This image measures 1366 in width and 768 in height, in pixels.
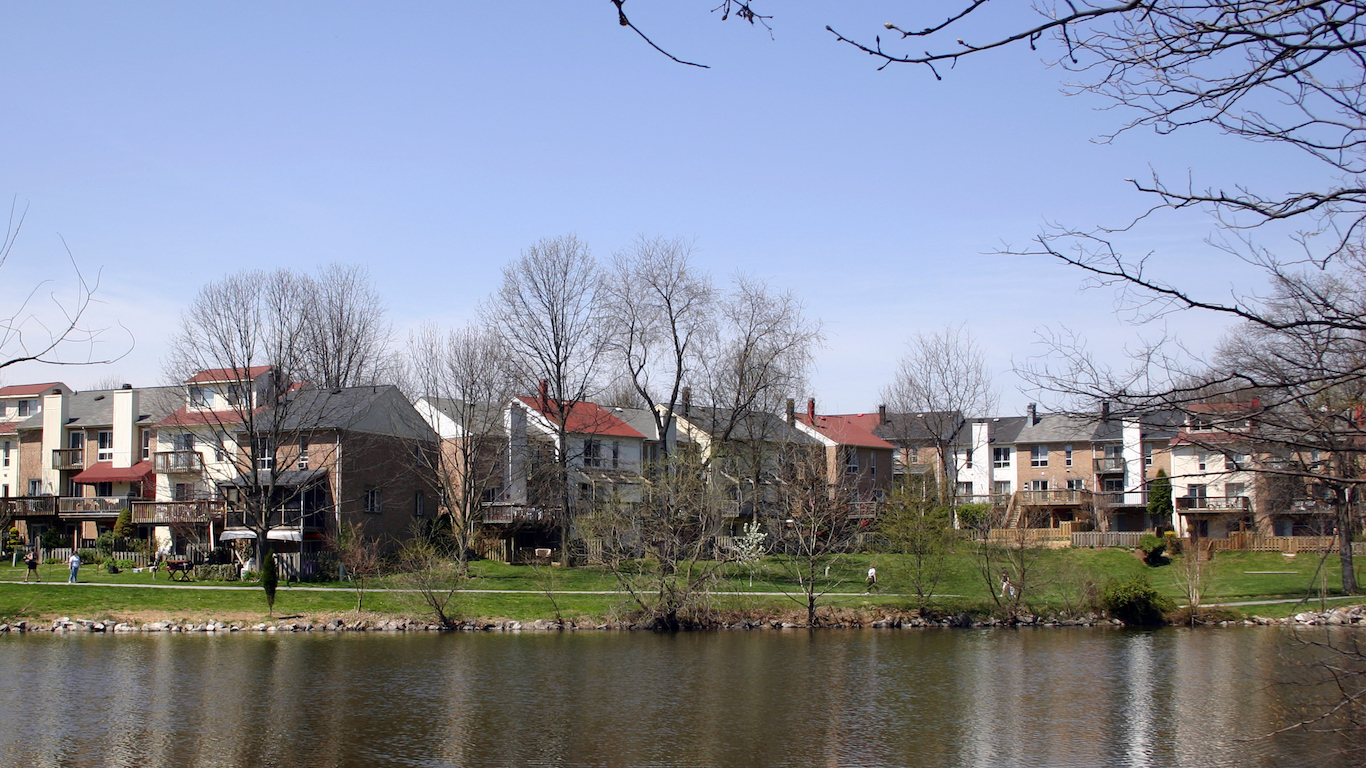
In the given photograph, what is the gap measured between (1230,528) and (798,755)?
53097 mm

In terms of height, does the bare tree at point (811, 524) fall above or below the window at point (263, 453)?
below

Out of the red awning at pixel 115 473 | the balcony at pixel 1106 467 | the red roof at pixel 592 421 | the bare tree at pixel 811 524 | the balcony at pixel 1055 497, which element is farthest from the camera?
the balcony at pixel 1106 467

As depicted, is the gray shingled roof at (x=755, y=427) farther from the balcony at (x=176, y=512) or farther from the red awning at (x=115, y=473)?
the red awning at (x=115, y=473)

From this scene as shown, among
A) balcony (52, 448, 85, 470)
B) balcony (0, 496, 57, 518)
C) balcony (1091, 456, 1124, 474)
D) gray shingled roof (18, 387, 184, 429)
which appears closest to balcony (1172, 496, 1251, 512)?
balcony (1091, 456, 1124, 474)

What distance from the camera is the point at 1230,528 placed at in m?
62.9

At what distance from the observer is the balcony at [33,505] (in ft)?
190

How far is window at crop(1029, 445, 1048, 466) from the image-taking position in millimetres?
73688

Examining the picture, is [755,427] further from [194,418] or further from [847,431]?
[194,418]

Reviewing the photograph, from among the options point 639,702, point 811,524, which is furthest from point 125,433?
point 639,702

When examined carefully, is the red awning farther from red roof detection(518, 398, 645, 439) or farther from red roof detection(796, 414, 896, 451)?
red roof detection(796, 414, 896, 451)

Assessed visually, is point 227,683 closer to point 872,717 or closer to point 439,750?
point 439,750

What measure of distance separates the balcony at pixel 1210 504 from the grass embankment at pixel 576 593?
11760 mm

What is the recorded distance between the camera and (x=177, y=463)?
183ft

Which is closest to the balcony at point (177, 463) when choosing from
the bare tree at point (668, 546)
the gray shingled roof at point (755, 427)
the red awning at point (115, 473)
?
the red awning at point (115, 473)
